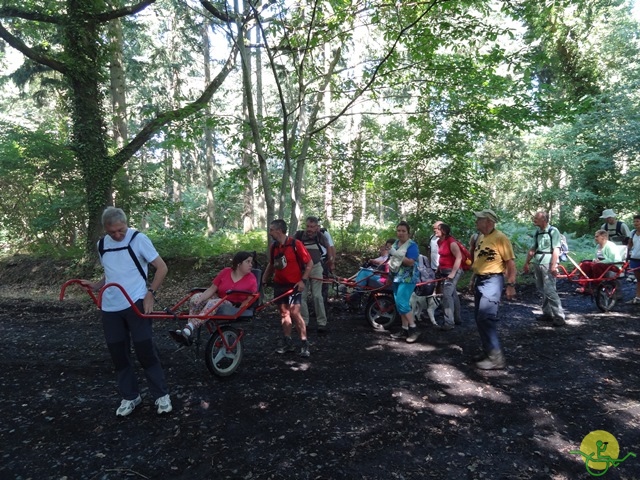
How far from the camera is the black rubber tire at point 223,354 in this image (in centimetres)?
462

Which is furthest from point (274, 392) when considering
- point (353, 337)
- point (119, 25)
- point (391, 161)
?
point (119, 25)

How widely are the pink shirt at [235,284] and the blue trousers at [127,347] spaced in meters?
1.02

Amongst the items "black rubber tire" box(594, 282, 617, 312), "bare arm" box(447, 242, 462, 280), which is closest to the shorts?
"bare arm" box(447, 242, 462, 280)

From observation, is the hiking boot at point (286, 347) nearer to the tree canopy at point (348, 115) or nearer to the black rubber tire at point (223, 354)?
the black rubber tire at point (223, 354)

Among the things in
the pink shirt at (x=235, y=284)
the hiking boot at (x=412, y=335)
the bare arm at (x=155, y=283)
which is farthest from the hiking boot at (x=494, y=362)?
the bare arm at (x=155, y=283)

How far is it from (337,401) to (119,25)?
1502 cm

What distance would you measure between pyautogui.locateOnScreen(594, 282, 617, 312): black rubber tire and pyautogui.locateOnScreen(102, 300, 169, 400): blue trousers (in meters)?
8.48

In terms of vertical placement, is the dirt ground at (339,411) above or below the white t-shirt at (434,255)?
below

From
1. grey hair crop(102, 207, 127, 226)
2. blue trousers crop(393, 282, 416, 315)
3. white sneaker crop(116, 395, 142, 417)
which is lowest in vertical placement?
white sneaker crop(116, 395, 142, 417)

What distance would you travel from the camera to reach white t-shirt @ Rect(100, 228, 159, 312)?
3.67 m

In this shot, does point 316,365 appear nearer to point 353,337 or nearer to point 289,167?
point 353,337

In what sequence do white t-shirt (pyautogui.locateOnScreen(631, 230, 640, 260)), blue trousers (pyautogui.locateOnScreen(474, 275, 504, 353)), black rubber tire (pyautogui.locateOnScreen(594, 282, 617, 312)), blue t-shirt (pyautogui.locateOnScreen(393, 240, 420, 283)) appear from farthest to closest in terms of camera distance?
white t-shirt (pyautogui.locateOnScreen(631, 230, 640, 260)), black rubber tire (pyautogui.locateOnScreen(594, 282, 617, 312)), blue t-shirt (pyautogui.locateOnScreen(393, 240, 420, 283)), blue trousers (pyautogui.locateOnScreen(474, 275, 504, 353))

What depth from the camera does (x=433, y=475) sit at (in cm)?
293

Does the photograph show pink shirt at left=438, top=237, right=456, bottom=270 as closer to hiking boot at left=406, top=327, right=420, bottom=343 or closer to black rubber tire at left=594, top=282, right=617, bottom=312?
hiking boot at left=406, top=327, right=420, bottom=343
